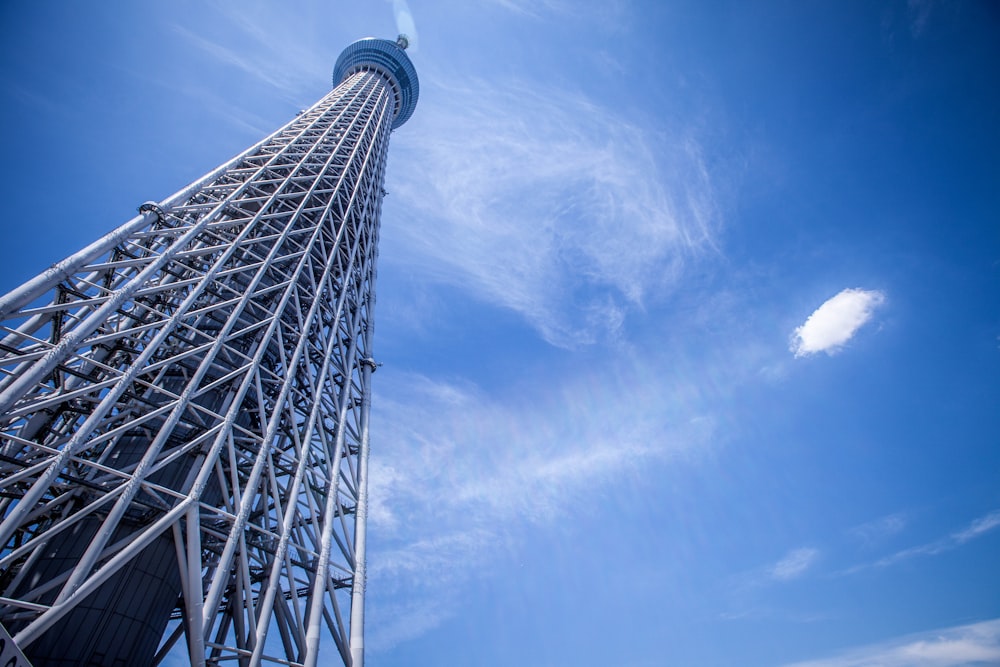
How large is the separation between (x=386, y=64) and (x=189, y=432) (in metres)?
57.3

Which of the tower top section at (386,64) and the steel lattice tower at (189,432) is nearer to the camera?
the steel lattice tower at (189,432)

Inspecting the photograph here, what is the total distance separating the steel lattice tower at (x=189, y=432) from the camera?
14.2 m

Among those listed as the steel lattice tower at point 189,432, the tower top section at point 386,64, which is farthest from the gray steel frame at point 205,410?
the tower top section at point 386,64

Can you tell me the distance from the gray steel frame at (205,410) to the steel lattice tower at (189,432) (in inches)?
3.4

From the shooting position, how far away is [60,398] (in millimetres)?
14281

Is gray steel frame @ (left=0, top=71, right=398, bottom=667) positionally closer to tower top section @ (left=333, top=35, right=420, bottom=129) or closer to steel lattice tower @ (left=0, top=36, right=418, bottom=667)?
steel lattice tower @ (left=0, top=36, right=418, bottom=667)

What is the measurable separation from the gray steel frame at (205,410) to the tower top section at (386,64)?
35728 mm

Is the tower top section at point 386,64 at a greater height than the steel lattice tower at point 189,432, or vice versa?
the tower top section at point 386,64

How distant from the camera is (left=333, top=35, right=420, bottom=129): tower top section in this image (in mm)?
62094

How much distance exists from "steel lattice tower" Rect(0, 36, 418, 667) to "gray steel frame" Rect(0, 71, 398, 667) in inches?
3.4

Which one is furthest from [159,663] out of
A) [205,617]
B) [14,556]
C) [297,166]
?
[297,166]

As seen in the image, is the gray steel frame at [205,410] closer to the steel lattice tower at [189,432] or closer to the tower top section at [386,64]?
the steel lattice tower at [189,432]

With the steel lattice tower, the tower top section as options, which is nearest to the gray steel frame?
the steel lattice tower

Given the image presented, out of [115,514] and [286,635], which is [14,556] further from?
[286,635]
